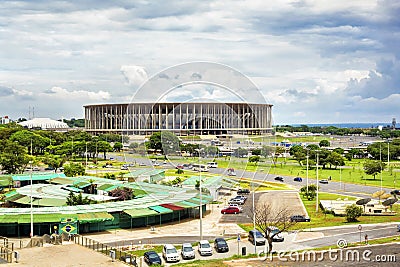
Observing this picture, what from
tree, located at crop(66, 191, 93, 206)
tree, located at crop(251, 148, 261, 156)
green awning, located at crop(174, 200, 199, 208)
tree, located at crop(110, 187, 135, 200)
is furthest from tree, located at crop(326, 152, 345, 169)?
tree, located at crop(66, 191, 93, 206)

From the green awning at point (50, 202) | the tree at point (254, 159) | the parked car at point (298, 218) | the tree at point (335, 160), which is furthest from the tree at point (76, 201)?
the tree at point (335, 160)

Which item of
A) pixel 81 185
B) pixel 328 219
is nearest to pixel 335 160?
pixel 328 219

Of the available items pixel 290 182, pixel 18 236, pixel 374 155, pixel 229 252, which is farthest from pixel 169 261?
pixel 374 155

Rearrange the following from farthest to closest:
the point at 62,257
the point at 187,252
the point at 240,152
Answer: the point at 240,152
the point at 187,252
the point at 62,257

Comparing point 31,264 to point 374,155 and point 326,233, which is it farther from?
point 374,155

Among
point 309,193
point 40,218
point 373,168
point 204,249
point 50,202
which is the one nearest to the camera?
point 204,249

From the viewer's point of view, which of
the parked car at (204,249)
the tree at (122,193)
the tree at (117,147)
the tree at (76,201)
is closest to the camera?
the parked car at (204,249)

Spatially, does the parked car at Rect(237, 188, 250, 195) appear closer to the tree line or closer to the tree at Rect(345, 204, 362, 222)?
the tree at Rect(345, 204, 362, 222)

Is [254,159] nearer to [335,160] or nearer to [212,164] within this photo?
[212,164]

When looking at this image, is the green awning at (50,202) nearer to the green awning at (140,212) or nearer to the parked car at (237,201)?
the green awning at (140,212)
